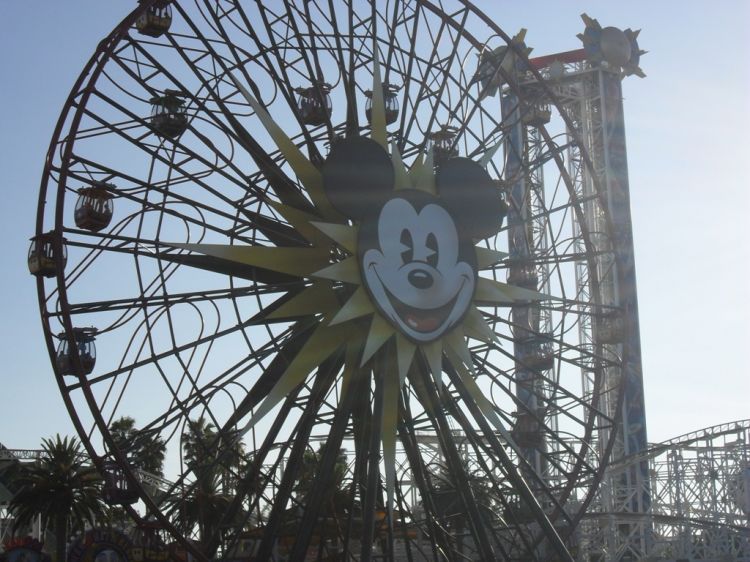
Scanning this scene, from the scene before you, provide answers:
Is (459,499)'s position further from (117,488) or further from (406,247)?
(117,488)

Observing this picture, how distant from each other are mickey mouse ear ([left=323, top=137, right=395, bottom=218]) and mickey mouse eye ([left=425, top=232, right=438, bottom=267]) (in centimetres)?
117

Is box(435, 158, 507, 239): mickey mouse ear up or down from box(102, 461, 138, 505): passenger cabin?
up

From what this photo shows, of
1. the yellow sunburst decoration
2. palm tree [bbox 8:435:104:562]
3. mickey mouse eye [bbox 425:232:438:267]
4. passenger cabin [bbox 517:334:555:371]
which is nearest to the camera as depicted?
the yellow sunburst decoration

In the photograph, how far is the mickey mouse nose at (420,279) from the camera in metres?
22.1

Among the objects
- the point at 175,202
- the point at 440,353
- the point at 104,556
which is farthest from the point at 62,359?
the point at 440,353

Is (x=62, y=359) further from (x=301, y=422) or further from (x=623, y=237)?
(x=623, y=237)

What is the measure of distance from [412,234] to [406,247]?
0.33m

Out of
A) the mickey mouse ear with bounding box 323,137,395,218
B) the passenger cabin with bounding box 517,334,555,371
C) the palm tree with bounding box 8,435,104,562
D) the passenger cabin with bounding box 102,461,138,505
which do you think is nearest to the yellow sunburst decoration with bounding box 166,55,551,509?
the mickey mouse ear with bounding box 323,137,395,218

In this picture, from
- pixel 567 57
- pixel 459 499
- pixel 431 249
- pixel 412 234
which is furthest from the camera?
pixel 567 57

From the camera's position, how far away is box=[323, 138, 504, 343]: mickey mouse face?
21.5m

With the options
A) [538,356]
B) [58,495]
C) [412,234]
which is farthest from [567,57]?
[412,234]

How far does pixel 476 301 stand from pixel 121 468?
6.84 meters

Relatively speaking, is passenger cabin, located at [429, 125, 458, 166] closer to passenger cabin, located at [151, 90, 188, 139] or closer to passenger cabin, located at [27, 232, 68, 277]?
passenger cabin, located at [151, 90, 188, 139]

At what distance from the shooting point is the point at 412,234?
2241 cm
